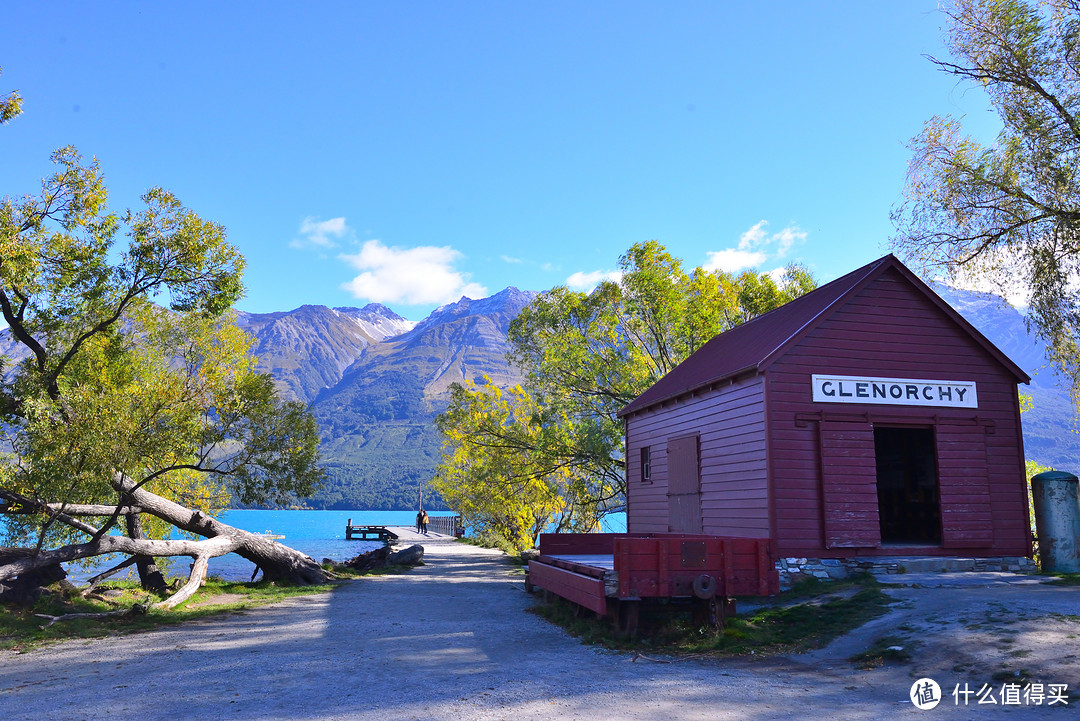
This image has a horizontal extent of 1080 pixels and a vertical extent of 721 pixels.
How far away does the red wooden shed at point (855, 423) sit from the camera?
14055 mm

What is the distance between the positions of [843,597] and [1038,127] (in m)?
10.8

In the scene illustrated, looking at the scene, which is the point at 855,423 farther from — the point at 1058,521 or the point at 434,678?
the point at 434,678

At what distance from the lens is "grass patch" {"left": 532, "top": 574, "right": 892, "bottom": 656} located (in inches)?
402

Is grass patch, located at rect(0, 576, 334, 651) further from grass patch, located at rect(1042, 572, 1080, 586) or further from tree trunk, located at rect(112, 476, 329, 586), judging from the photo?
grass patch, located at rect(1042, 572, 1080, 586)

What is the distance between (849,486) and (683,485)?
13.7 feet

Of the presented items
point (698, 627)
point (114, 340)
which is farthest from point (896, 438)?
point (114, 340)

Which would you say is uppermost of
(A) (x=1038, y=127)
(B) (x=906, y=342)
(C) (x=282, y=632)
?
(A) (x=1038, y=127)

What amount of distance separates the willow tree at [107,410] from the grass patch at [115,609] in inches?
29.2

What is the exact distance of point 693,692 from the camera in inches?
305

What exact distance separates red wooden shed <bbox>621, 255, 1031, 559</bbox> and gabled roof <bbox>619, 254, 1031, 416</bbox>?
0.05 m

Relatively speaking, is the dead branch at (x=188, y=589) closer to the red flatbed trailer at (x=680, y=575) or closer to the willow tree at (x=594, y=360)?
the red flatbed trailer at (x=680, y=575)

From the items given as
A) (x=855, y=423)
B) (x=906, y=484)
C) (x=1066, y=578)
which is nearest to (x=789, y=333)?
(x=855, y=423)

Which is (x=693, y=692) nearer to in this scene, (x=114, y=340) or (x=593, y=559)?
(x=593, y=559)

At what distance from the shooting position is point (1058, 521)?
15.0 metres
